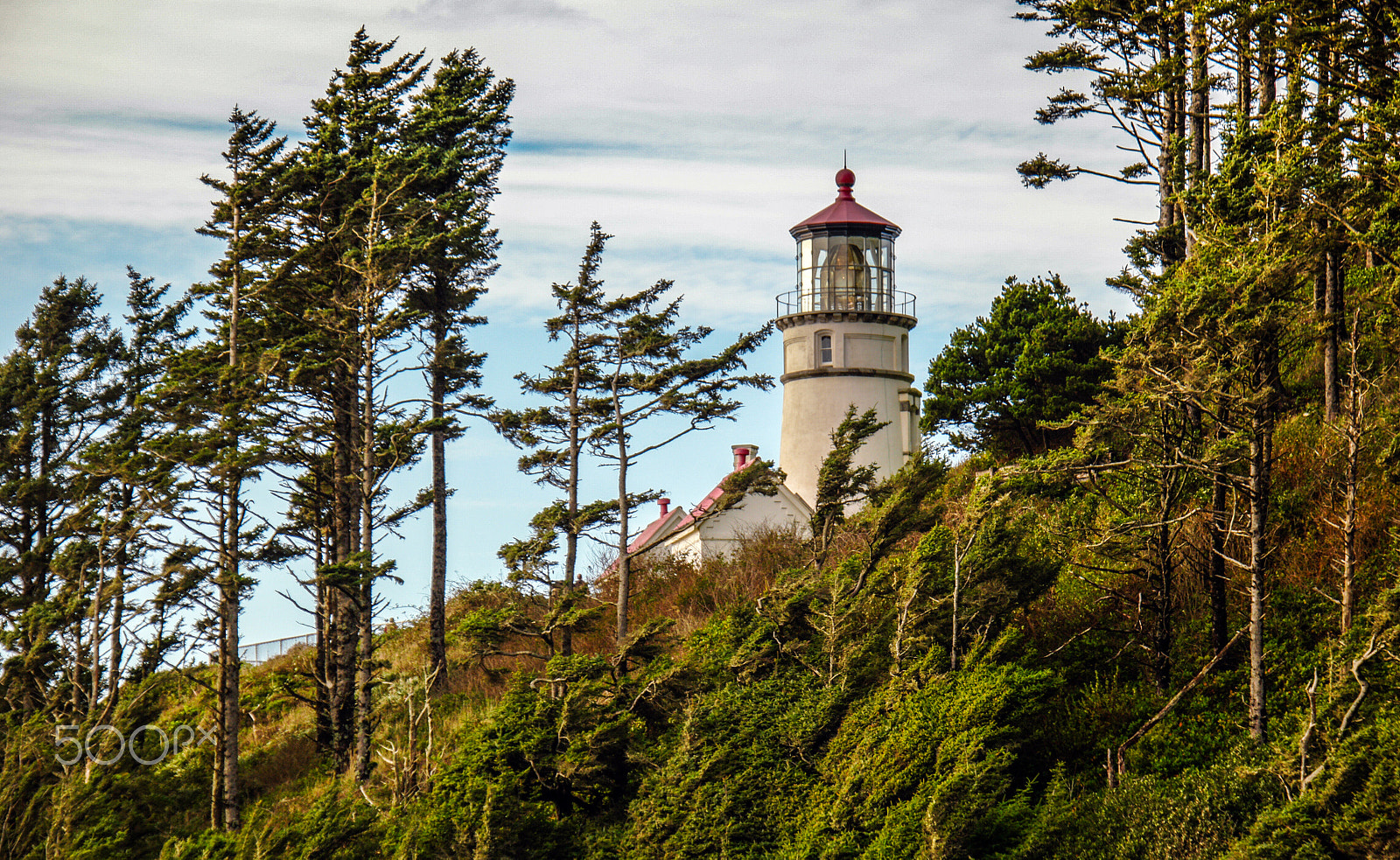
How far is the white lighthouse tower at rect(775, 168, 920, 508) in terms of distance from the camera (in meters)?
29.6

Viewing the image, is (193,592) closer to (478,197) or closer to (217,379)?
(217,379)

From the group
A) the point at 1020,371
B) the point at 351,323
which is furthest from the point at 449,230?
the point at 1020,371

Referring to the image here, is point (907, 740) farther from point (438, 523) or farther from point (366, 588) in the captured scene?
point (438, 523)

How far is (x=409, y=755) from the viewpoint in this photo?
1499 centimetres

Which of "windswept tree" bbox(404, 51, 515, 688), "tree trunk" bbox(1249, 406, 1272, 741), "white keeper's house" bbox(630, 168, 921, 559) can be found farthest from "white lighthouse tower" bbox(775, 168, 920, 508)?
"tree trunk" bbox(1249, 406, 1272, 741)

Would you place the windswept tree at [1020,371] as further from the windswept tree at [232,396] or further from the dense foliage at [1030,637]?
the windswept tree at [232,396]

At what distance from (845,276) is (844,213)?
1566 mm

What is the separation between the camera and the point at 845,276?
30.1 metres

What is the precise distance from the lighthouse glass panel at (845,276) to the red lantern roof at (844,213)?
405mm

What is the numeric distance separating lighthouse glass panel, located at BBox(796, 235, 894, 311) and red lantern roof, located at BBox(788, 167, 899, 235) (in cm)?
40

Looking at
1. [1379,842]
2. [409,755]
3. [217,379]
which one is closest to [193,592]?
[217,379]

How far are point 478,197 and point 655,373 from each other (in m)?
8.25

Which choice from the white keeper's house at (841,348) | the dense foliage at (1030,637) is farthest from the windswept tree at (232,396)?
the white keeper's house at (841,348)

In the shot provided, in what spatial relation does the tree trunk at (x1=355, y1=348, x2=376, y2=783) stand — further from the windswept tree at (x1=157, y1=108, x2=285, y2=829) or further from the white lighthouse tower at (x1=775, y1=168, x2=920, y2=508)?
the white lighthouse tower at (x1=775, y1=168, x2=920, y2=508)
